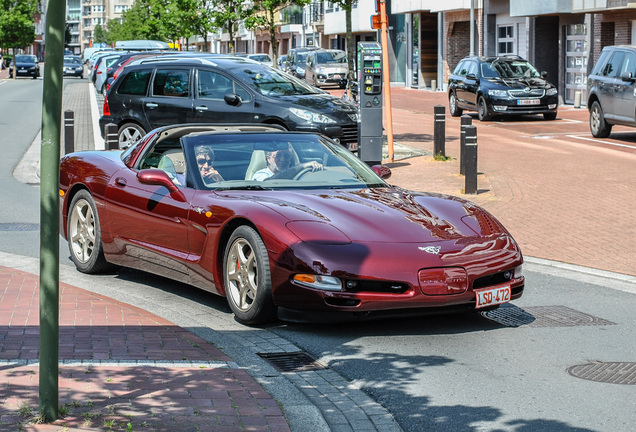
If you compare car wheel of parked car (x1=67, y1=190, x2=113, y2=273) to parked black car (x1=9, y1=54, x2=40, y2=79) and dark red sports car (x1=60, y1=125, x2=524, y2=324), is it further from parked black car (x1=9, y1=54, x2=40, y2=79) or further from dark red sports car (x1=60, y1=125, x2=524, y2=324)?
parked black car (x1=9, y1=54, x2=40, y2=79)

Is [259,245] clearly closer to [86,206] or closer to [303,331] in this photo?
[303,331]

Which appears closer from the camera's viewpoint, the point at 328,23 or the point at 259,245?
the point at 259,245

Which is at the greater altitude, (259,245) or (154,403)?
(259,245)

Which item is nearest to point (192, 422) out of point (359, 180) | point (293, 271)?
point (293, 271)

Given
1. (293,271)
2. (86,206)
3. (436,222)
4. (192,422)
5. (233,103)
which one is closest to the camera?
(192,422)

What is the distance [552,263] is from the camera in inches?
381

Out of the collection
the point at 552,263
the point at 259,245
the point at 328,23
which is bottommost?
the point at 552,263

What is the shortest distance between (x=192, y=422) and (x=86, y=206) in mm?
4764

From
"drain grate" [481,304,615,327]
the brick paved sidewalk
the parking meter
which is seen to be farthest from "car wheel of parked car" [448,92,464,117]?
the brick paved sidewalk

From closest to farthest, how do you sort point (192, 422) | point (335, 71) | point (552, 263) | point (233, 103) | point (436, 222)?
point (192, 422)
point (436, 222)
point (552, 263)
point (233, 103)
point (335, 71)

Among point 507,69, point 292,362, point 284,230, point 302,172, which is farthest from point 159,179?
point 507,69

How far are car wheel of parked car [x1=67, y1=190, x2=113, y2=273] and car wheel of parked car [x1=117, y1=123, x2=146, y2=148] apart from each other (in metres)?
9.10

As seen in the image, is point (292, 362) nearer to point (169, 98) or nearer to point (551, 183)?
point (551, 183)

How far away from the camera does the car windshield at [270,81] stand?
1747 centimetres
